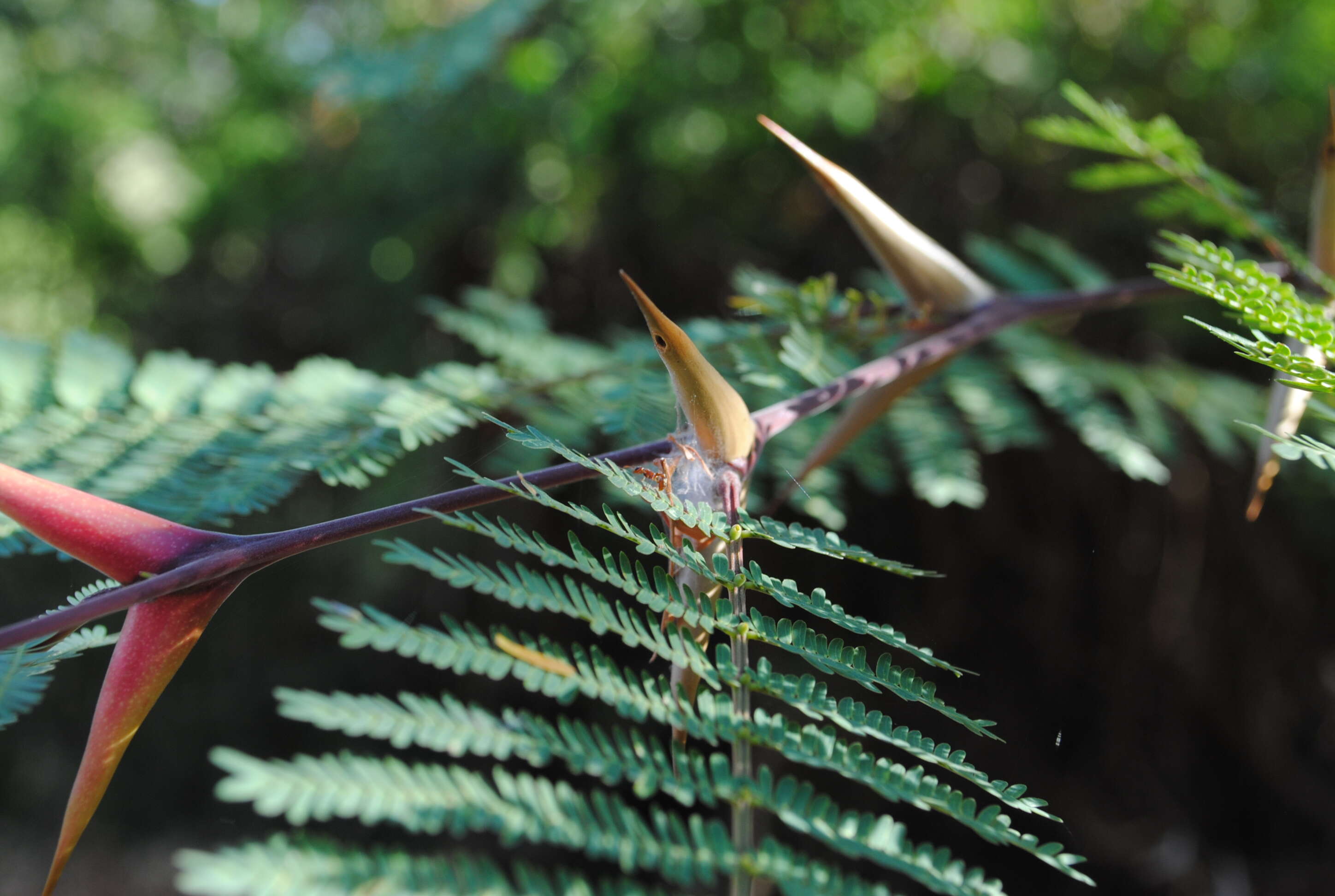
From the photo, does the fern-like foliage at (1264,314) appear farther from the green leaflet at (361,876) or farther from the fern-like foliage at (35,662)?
the fern-like foliage at (35,662)

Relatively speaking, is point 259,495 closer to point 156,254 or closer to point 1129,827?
point 1129,827

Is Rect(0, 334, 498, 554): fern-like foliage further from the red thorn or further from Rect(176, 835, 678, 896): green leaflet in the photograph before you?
Rect(176, 835, 678, 896): green leaflet

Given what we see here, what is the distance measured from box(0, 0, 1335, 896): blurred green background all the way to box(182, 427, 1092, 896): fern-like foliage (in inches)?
45.1

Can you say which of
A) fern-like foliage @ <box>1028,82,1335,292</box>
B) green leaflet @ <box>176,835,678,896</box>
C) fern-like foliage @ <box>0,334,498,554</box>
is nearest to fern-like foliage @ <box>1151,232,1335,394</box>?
fern-like foliage @ <box>1028,82,1335,292</box>

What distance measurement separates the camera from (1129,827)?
145 cm

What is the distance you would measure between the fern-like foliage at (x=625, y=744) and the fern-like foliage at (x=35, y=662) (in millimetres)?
113

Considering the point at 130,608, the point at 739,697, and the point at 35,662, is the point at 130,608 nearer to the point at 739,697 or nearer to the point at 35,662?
the point at 35,662

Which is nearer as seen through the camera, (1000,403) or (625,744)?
(625,744)

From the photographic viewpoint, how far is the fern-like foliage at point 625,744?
23 centimetres

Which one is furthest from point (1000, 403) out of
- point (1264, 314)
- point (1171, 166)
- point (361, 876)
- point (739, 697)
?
point (361, 876)

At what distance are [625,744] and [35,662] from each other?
9.1 inches

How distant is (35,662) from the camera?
1.04 feet

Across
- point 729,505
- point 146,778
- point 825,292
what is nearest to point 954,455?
point 825,292

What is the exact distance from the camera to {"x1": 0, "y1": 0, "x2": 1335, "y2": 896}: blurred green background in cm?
132
